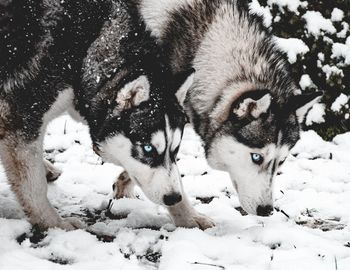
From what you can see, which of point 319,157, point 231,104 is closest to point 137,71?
point 231,104

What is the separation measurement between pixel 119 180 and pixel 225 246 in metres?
1.56

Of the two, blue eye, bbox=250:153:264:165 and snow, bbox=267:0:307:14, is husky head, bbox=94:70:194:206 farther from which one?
snow, bbox=267:0:307:14

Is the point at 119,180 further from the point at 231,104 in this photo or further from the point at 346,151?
the point at 346,151

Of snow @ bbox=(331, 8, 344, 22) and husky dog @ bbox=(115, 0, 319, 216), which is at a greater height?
snow @ bbox=(331, 8, 344, 22)

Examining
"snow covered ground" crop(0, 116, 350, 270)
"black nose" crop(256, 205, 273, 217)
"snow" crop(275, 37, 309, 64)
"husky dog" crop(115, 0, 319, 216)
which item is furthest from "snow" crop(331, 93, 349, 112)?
"black nose" crop(256, 205, 273, 217)

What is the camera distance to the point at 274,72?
213 inches

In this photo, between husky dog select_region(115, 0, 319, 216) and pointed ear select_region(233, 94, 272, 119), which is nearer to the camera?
pointed ear select_region(233, 94, 272, 119)

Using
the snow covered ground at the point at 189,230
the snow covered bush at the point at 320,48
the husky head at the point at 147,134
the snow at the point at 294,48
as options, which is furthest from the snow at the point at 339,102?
the husky head at the point at 147,134

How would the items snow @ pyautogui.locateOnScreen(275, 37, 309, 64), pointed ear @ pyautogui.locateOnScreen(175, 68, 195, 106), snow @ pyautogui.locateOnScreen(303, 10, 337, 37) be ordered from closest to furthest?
pointed ear @ pyautogui.locateOnScreen(175, 68, 195, 106), snow @ pyautogui.locateOnScreen(275, 37, 309, 64), snow @ pyautogui.locateOnScreen(303, 10, 337, 37)

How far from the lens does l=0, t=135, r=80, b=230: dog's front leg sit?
169 inches

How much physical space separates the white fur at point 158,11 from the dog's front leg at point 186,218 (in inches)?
71.1

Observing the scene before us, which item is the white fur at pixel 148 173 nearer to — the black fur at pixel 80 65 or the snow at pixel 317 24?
the black fur at pixel 80 65

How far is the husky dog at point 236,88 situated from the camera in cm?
496

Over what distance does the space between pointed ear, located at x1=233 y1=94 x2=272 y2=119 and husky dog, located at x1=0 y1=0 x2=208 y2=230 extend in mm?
571
